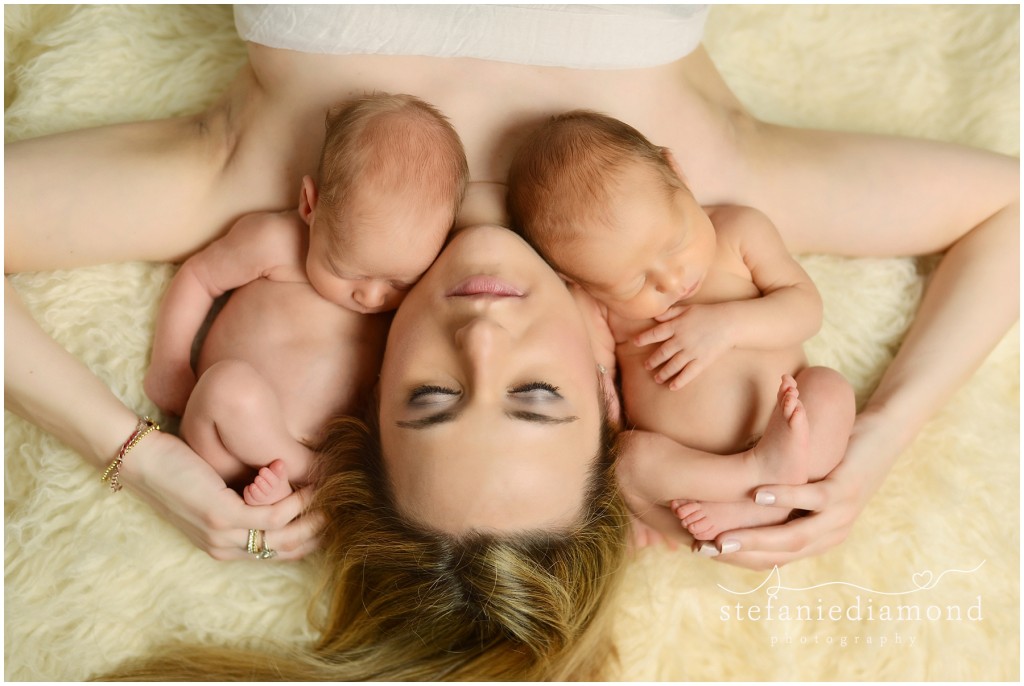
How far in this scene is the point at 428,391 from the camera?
1597 millimetres

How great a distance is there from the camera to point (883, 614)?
1.91 metres

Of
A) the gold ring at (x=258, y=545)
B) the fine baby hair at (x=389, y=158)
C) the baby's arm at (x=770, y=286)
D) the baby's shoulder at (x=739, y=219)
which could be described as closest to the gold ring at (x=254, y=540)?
the gold ring at (x=258, y=545)

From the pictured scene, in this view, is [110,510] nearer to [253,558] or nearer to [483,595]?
[253,558]

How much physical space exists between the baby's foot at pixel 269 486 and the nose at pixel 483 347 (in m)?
0.48

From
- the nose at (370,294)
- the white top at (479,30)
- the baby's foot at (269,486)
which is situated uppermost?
the white top at (479,30)

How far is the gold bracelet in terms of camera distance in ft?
5.85

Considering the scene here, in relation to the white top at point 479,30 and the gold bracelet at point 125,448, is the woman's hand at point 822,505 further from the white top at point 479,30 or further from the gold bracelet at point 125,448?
the gold bracelet at point 125,448

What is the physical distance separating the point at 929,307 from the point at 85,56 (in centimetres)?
200

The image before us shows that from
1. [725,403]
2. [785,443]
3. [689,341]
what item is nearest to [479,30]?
[689,341]

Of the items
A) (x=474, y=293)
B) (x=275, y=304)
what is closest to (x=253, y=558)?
(x=275, y=304)

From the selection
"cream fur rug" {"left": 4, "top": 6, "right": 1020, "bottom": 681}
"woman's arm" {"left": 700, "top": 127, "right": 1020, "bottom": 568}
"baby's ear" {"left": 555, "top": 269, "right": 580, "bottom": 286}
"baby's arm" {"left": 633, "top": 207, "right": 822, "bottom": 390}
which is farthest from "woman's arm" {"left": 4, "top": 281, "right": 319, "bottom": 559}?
"woman's arm" {"left": 700, "top": 127, "right": 1020, "bottom": 568}

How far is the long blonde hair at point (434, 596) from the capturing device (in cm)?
163

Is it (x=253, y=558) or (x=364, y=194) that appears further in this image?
(x=253, y=558)

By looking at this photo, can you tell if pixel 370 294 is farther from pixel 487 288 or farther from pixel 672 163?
pixel 672 163
